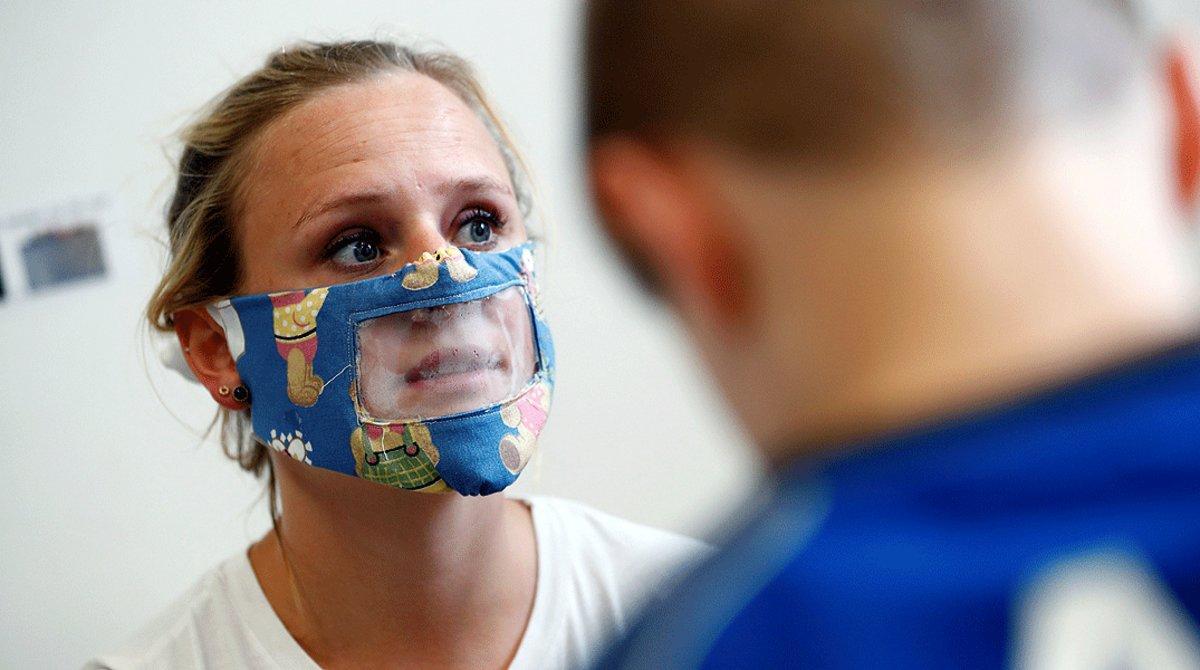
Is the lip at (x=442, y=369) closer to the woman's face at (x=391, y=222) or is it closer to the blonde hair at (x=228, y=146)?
the woman's face at (x=391, y=222)

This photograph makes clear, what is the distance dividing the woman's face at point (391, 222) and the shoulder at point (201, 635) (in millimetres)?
407

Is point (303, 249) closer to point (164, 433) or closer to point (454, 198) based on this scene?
point (454, 198)

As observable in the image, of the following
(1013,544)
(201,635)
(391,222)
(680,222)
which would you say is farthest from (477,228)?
(1013,544)

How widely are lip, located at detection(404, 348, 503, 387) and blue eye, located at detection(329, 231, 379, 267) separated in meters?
0.17

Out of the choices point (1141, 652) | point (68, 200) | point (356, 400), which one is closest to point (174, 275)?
point (356, 400)

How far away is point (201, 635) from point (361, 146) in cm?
72

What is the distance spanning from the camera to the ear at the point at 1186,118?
498 mm

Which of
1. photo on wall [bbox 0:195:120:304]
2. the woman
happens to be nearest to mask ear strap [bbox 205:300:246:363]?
the woman

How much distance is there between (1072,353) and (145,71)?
2279 millimetres

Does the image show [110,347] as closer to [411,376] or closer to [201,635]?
[201,635]

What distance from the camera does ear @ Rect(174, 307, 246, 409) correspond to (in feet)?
4.97

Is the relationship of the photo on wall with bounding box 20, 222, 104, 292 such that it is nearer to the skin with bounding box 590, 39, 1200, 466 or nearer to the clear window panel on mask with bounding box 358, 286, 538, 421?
the clear window panel on mask with bounding box 358, 286, 538, 421

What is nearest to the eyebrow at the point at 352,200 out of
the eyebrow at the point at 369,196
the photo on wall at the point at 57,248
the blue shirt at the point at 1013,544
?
the eyebrow at the point at 369,196

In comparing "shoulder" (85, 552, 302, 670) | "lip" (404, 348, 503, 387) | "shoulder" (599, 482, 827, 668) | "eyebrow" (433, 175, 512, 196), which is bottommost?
"shoulder" (85, 552, 302, 670)
